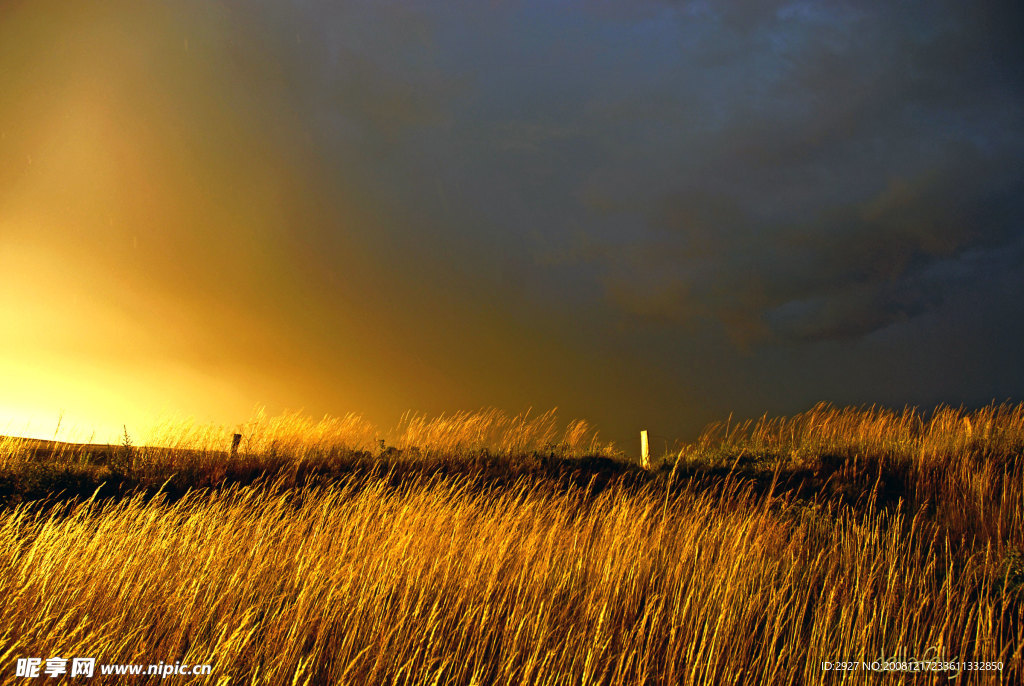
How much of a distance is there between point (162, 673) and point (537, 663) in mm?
2167

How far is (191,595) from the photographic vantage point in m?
4.27

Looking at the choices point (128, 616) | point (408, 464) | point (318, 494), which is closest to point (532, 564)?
point (128, 616)

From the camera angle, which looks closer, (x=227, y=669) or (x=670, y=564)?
(x=227, y=669)

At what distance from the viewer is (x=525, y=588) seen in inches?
191

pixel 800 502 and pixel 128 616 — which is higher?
pixel 800 502

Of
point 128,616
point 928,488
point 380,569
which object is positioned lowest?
point 128,616

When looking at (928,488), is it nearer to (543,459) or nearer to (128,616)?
(543,459)

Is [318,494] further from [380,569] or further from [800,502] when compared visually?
[800,502]

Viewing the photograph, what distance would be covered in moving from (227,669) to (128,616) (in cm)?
156

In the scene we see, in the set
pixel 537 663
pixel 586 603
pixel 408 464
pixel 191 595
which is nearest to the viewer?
pixel 537 663

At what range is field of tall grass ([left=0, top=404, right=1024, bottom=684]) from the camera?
3691 millimetres

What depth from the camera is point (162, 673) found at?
3.24m

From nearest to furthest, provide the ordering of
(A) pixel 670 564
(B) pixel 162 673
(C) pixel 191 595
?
1. (B) pixel 162 673
2. (C) pixel 191 595
3. (A) pixel 670 564

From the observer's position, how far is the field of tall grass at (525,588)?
12.1 feet
